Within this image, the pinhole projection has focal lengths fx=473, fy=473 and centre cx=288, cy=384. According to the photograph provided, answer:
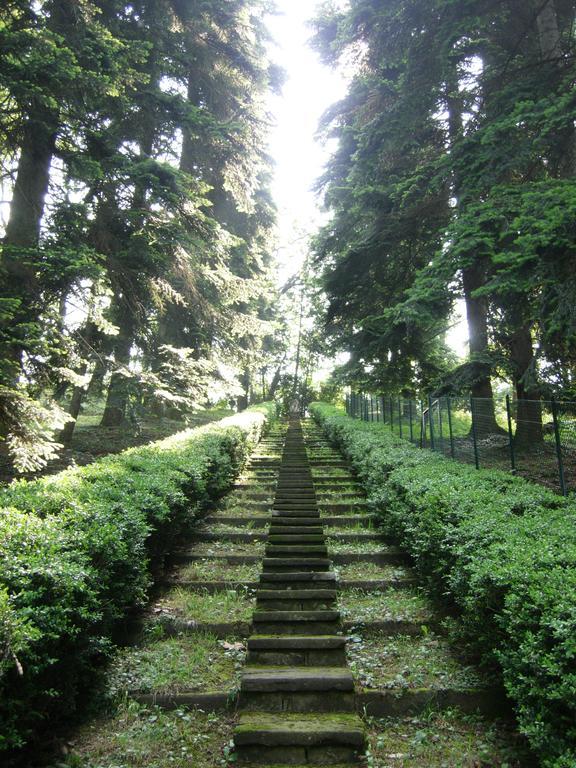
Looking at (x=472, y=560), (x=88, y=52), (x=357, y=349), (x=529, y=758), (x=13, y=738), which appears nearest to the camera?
(x=13, y=738)

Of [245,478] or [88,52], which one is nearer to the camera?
[88,52]

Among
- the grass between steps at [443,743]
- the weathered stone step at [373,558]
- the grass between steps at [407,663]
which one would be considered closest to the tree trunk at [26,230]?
the weathered stone step at [373,558]

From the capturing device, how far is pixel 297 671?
395cm

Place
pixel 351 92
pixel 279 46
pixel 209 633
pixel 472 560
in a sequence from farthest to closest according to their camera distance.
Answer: pixel 279 46 → pixel 351 92 → pixel 209 633 → pixel 472 560

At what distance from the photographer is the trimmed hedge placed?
2561mm

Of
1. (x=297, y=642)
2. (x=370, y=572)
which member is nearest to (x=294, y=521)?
(x=370, y=572)

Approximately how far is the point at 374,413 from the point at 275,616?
1336cm

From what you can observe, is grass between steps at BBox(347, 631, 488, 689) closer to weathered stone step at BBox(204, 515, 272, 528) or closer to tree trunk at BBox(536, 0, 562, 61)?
weathered stone step at BBox(204, 515, 272, 528)

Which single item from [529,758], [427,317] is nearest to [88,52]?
[427,317]

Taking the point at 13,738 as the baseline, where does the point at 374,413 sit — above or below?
above

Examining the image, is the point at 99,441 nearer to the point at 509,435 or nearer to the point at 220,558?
the point at 220,558

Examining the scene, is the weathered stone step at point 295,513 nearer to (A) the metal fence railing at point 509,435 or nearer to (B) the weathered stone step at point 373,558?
(B) the weathered stone step at point 373,558

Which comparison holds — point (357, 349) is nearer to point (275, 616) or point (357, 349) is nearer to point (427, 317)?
point (427, 317)

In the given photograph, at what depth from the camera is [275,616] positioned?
4738 mm
